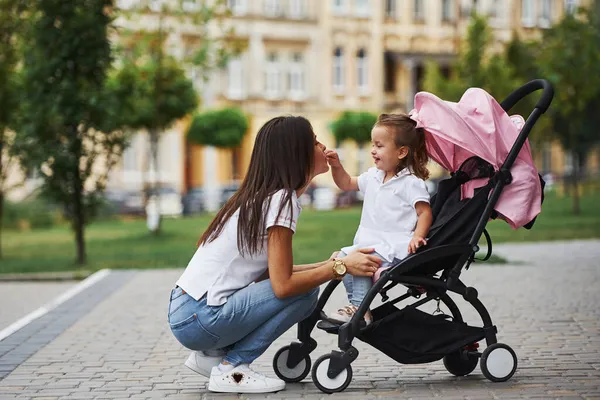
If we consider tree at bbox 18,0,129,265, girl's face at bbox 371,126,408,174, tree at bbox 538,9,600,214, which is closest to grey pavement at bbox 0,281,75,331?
tree at bbox 18,0,129,265

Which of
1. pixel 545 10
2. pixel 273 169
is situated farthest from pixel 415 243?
pixel 545 10

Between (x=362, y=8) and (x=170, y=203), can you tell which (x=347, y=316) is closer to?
(x=170, y=203)

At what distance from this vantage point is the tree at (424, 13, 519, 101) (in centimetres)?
3497

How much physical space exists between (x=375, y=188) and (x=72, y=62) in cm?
1200

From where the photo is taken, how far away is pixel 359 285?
6191 millimetres

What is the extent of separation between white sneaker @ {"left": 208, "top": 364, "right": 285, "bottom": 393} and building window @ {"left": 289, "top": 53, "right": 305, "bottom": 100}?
167 feet

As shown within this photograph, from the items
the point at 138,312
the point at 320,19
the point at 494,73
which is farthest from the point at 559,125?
the point at 138,312

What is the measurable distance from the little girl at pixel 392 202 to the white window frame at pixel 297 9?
50877 millimetres

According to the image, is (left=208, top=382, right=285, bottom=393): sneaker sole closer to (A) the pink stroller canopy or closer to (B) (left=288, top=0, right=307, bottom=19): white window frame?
(A) the pink stroller canopy

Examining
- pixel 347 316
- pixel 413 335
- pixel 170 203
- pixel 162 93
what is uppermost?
pixel 162 93

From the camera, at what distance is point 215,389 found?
6312mm

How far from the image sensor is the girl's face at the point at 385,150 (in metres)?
6.30

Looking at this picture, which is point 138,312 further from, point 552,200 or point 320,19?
point 320,19

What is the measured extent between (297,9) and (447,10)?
9.14 metres
